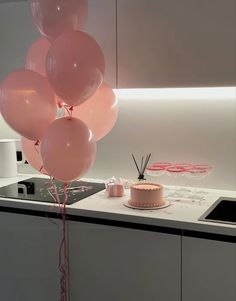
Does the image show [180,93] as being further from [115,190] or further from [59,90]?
[59,90]

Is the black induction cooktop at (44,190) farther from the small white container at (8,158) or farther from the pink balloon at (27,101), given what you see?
the pink balloon at (27,101)

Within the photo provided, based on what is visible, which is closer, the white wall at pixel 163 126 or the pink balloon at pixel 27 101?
the pink balloon at pixel 27 101

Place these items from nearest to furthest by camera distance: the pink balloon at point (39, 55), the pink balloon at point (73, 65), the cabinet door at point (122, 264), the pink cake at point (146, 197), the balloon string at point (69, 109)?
1. the pink balloon at point (73, 65)
2. the balloon string at point (69, 109)
3. the pink balloon at point (39, 55)
4. the cabinet door at point (122, 264)
5. the pink cake at point (146, 197)

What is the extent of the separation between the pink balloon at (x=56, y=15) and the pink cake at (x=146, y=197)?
85 centimetres

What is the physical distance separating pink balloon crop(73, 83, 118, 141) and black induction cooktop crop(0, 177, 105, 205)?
0.55 m

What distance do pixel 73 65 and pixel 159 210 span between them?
88 centimetres

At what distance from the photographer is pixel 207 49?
6.51ft

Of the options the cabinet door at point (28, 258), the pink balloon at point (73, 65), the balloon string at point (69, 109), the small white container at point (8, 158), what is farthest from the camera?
the small white container at point (8, 158)

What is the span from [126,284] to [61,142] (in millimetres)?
857

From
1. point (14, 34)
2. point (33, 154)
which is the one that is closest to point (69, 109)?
point (33, 154)

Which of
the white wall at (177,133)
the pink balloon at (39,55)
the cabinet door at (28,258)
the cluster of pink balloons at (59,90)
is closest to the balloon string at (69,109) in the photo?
the cluster of pink balloons at (59,90)

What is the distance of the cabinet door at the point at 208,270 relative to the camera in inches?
68.3

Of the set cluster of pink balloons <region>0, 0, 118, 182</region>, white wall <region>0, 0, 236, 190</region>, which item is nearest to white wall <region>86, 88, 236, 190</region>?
white wall <region>0, 0, 236, 190</region>

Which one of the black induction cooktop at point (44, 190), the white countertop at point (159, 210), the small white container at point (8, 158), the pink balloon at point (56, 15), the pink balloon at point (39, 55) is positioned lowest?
the white countertop at point (159, 210)
